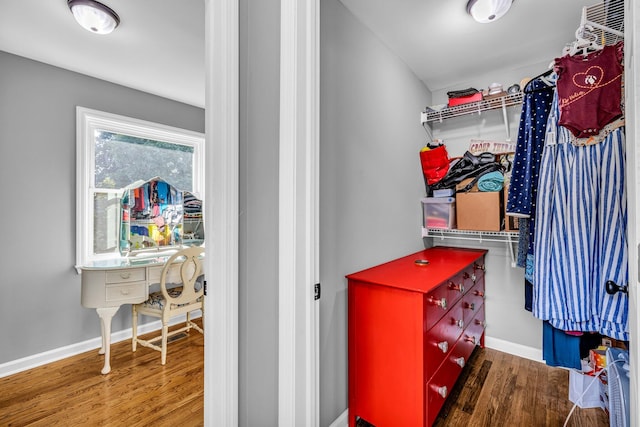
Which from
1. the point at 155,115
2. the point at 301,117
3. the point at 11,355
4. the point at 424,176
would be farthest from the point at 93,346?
the point at 424,176

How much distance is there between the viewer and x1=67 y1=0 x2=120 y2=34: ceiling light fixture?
170 centimetres

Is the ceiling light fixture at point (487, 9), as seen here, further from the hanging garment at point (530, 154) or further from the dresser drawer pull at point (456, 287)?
the dresser drawer pull at point (456, 287)

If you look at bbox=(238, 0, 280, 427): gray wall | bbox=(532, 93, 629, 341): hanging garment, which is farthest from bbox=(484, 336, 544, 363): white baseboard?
bbox=(238, 0, 280, 427): gray wall

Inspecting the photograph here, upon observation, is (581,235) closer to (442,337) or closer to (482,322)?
(442,337)

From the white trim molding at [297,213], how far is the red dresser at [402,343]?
497mm

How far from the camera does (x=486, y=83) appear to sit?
2590 millimetres

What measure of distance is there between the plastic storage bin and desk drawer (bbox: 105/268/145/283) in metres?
2.48

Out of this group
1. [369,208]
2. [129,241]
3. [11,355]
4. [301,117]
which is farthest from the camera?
[129,241]

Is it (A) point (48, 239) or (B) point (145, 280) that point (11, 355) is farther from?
(B) point (145, 280)

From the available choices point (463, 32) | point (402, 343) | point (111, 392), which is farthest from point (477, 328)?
point (111, 392)

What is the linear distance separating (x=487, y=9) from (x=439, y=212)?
145 cm

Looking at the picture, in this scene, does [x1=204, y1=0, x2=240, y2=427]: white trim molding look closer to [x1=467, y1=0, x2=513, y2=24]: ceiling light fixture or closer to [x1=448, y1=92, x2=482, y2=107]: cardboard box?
[x1=467, y1=0, x2=513, y2=24]: ceiling light fixture

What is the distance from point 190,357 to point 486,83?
347 cm

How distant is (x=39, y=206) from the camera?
7.97 feet
